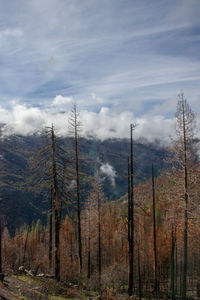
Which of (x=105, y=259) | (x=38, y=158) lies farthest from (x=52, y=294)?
(x=105, y=259)

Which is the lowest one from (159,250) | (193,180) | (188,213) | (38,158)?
(159,250)

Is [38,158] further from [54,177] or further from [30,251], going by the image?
[30,251]

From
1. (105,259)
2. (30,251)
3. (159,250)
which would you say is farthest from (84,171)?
(30,251)

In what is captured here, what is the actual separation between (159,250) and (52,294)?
1405 inches

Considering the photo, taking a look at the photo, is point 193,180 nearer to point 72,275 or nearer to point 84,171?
point 84,171

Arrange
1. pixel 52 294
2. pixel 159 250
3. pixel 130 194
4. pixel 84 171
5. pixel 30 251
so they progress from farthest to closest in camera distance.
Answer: pixel 30 251, pixel 159 250, pixel 84 171, pixel 130 194, pixel 52 294

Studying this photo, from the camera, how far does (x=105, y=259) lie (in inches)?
2173

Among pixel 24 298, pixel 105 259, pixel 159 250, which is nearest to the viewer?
pixel 24 298

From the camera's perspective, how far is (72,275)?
2445cm

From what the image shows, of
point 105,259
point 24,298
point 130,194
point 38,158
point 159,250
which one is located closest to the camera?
point 24,298

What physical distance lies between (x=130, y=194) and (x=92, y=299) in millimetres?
8668

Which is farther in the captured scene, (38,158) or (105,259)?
(105,259)

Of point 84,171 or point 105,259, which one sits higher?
point 84,171

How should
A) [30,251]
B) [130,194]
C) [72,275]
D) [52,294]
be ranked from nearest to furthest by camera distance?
[52,294] → [130,194] → [72,275] → [30,251]
